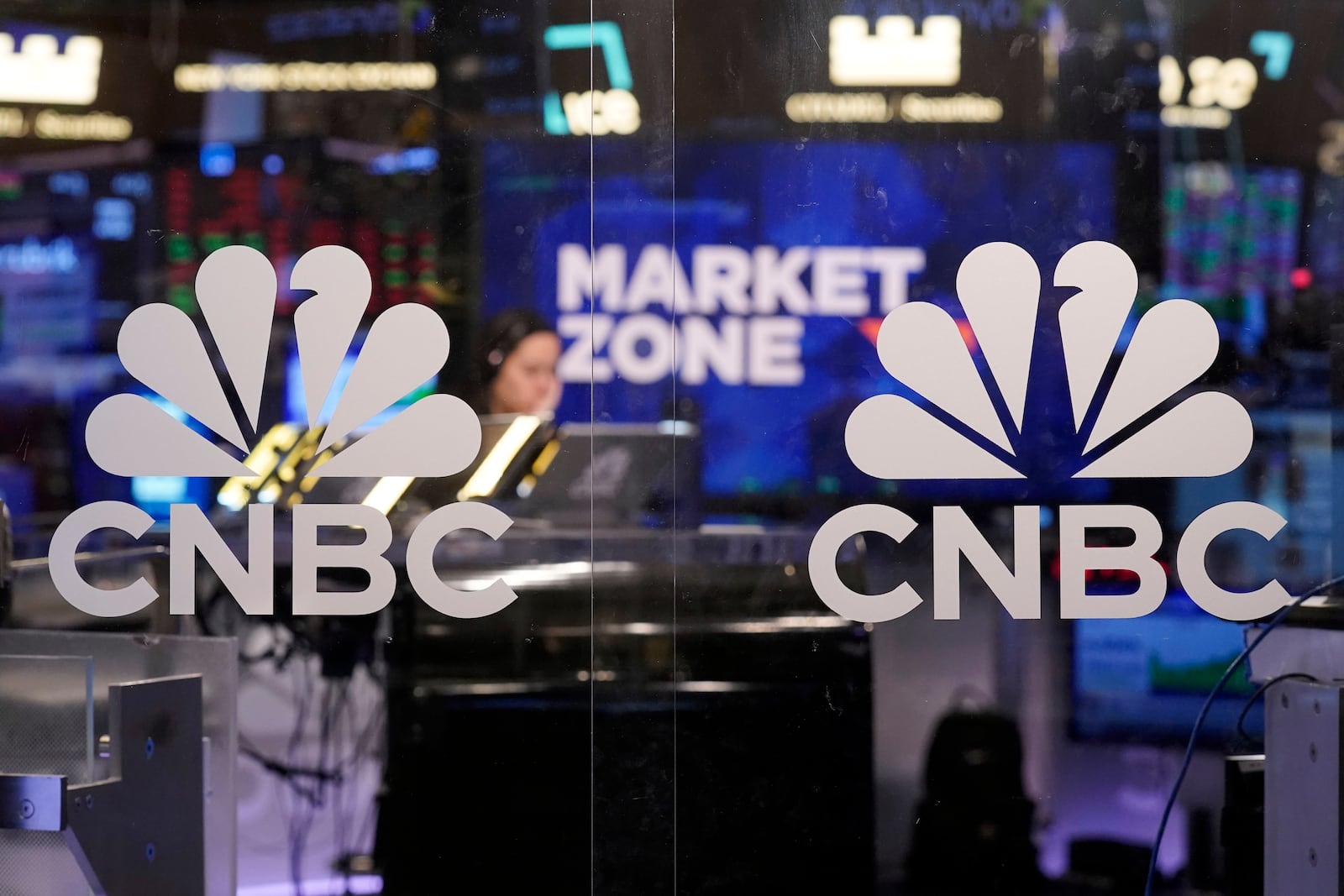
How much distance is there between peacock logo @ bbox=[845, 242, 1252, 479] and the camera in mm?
2340

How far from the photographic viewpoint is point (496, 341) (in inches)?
93.8

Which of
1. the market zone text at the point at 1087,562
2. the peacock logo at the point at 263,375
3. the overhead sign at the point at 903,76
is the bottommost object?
the market zone text at the point at 1087,562

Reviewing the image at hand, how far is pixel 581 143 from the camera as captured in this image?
2373 mm

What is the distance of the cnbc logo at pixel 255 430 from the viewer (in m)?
2.39

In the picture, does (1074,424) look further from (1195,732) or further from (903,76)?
(903,76)

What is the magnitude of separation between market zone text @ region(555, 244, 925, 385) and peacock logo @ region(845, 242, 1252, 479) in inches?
4.3

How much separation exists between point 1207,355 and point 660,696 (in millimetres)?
1200

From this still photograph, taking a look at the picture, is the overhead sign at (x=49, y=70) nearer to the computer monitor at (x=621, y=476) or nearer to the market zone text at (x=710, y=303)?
the market zone text at (x=710, y=303)

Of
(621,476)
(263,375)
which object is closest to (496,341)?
(621,476)

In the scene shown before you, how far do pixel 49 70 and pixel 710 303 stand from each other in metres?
1.39

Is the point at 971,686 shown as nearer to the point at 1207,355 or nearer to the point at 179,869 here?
the point at 1207,355

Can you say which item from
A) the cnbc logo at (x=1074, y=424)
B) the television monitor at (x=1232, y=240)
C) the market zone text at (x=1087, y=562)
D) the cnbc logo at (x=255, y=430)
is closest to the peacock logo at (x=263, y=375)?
the cnbc logo at (x=255, y=430)

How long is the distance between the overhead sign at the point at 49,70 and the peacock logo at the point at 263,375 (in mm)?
451

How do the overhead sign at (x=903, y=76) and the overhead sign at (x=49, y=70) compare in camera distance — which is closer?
the overhead sign at (x=903, y=76)
